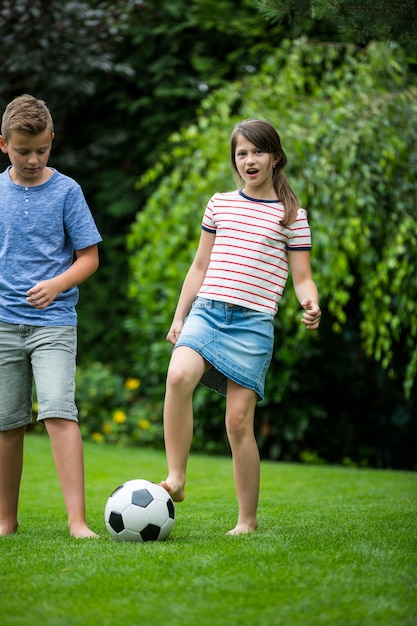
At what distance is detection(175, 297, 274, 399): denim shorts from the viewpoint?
2928 mm

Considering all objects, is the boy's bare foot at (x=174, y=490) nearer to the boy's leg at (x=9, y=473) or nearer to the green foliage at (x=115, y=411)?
the boy's leg at (x=9, y=473)

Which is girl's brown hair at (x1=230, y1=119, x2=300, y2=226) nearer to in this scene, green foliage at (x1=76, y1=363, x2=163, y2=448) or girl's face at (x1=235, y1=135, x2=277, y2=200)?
girl's face at (x1=235, y1=135, x2=277, y2=200)

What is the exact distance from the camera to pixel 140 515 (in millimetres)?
2781

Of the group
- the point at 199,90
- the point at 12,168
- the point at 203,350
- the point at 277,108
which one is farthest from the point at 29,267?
the point at 199,90

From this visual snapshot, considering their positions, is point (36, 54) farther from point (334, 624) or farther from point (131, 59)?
point (334, 624)

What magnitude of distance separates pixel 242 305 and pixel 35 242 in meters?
0.76

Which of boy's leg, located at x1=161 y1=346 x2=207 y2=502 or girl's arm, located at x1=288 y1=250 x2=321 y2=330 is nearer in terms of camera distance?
boy's leg, located at x1=161 y1=346 x2=207 y2=502

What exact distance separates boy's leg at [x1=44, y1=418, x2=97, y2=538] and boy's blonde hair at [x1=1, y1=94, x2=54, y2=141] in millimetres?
1000

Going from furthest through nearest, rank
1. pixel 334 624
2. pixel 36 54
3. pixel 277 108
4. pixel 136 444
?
pixel 136 444 → pixel 36 54 → pixel 277 108 → pixel 334 624

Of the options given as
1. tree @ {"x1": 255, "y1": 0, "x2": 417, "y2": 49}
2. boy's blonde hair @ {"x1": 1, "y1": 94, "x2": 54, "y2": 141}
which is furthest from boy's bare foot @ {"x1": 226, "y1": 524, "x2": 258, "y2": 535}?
tree @ {"x1": 255, "y1": 0, "x2": 417, "y2": 49}

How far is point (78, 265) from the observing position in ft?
9.90

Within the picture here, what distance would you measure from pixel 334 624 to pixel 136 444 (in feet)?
17.5

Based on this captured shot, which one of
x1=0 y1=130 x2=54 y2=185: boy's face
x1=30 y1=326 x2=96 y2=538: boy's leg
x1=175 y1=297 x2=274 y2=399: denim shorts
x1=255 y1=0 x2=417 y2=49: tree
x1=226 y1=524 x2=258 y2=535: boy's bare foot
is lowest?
x1=226 y1=524 x2=258 y2=535: boy's bare foot

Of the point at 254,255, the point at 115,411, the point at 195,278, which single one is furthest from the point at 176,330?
the point at 115,411
